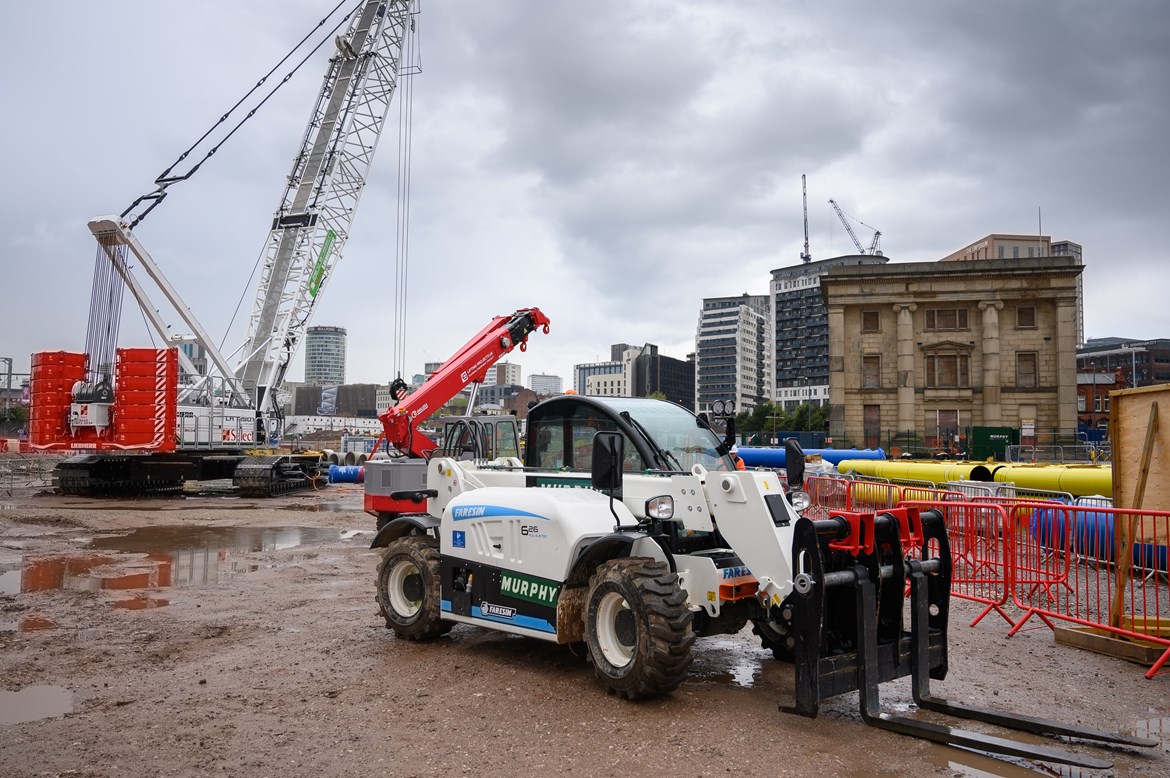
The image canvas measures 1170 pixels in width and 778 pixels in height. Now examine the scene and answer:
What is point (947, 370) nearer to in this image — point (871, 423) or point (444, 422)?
point (871, 423)

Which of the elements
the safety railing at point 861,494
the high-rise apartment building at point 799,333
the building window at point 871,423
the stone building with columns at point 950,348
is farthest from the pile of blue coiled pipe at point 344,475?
the high-rise apartment building at point 799,333

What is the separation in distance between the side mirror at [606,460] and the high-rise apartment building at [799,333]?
566 feet

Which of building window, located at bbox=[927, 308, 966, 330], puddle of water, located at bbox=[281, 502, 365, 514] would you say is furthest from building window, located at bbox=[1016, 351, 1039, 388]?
puddle of water, located at bbox=[281, 502, 365, 514]

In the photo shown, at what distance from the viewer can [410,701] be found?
6.22m

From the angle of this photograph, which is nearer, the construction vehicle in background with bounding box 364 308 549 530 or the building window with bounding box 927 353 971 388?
the construction vehicle in background with bounding box 364 308 549 530

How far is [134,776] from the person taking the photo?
4840 millimetres

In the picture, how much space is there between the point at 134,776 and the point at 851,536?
460 cm

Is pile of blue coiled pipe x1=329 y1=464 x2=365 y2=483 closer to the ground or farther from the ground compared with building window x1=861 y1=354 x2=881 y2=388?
closer to the ground

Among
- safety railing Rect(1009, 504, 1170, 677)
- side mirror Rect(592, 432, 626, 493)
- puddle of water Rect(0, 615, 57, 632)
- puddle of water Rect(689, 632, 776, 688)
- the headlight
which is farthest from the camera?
puddle of water Rect(0, 615, 57, 632)

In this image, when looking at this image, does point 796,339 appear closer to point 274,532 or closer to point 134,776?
point 274,532

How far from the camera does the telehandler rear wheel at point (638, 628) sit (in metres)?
5.79

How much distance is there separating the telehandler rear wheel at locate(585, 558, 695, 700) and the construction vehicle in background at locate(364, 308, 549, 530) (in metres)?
8.40

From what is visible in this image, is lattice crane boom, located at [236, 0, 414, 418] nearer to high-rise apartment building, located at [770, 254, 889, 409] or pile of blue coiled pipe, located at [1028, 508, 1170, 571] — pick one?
pile of blue coiled pipe, located at [1028, 508, 1170, 571]

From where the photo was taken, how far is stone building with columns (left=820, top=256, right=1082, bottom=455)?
153ft
